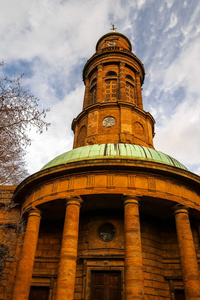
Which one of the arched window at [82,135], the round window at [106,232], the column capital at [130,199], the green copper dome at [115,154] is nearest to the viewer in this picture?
the column capital at [130,199]

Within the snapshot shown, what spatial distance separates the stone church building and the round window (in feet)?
0.21

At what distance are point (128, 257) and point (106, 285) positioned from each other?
353 cm

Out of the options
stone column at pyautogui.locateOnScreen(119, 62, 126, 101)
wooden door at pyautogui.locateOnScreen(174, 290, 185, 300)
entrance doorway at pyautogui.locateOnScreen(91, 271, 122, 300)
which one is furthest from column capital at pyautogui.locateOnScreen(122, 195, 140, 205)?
stone column at pyautogui.locateOnScreen(119, 62, 126, 101)

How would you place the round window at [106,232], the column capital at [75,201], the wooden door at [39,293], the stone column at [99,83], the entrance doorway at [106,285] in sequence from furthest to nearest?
the stone column at [99,83] < the round window at [106,232] < the wooden door at [39,293] < the entrance doorway at [106,285] < the column capital at [75,201]

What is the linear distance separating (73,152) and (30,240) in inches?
240

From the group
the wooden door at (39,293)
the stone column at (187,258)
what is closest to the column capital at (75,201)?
the stone column at (187,258)

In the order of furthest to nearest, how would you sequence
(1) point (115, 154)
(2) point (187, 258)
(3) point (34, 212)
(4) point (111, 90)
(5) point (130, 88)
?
(5) point (130, 88) < (4) point (111, 90) < (1) point (115, 154) < (3) point (34, 212) < (2) point (187, 258)

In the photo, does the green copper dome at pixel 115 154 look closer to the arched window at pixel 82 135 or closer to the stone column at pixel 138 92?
the arched window at pixel 82 135

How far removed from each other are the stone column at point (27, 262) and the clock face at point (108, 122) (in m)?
10.9

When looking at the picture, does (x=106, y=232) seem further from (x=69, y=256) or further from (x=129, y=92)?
(x=129, y=92)

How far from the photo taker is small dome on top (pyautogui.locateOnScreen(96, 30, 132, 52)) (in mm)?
33600

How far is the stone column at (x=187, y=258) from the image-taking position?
1317 cm

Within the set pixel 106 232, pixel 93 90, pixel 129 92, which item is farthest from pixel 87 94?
pixel 106 232

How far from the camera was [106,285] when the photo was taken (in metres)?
15.6
